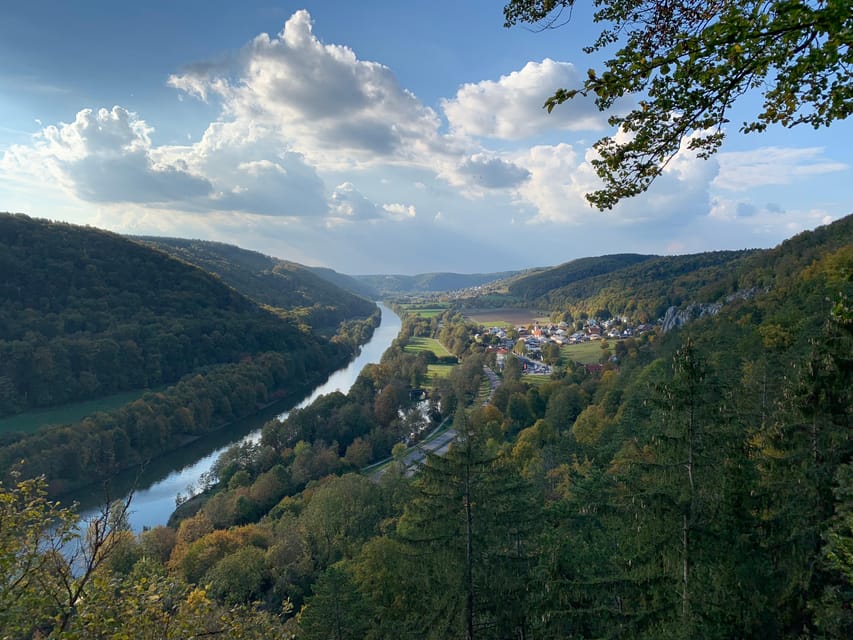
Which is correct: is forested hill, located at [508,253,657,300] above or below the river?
above

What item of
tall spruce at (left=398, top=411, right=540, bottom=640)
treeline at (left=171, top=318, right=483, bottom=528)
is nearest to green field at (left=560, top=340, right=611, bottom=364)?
treeline at (left=171, top=318, right=483, bottom=528)

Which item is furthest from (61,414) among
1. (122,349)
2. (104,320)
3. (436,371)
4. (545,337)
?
(545,337)

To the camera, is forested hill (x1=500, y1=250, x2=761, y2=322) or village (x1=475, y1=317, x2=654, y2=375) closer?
village (x1=475, y1=317, x2=654, y2=375)

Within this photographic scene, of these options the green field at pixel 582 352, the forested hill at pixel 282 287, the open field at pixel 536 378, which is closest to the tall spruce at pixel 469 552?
the open field at pixel 536 378

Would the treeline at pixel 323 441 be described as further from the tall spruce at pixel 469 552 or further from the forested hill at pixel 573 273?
the forested hill at pixel 573 273

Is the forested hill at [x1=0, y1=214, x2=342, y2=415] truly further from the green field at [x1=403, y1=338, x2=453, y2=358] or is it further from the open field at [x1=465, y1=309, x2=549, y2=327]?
the open field at [x1=465, y1=309, x2=549, y2=327]
